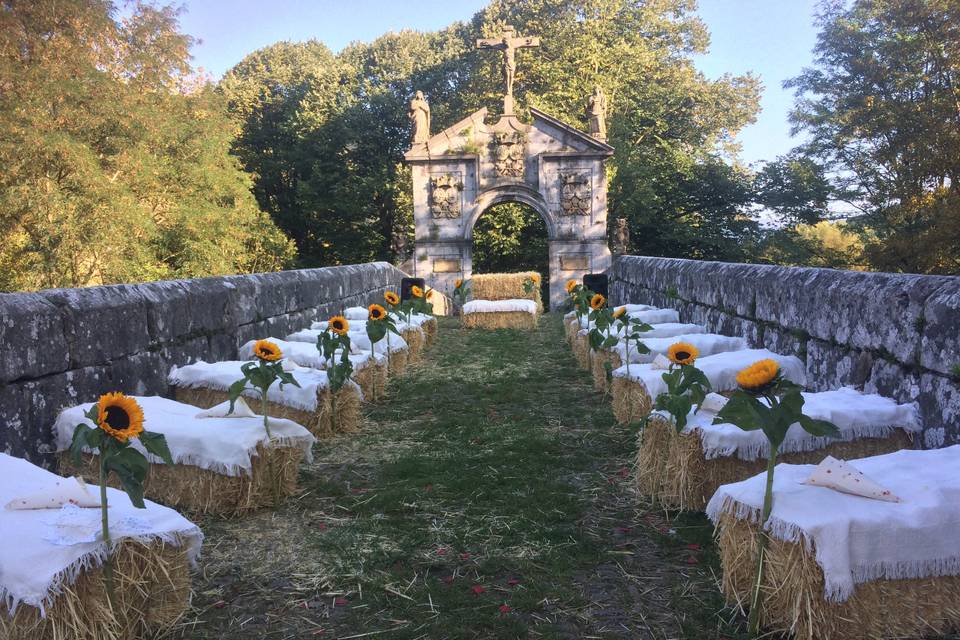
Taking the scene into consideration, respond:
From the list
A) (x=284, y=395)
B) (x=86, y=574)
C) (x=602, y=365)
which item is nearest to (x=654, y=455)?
(x=284, y=395)

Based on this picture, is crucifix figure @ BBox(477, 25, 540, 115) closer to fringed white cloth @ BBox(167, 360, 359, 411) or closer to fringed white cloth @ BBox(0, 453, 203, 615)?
fringed white cloth @ BBox(167, 360, 359, 411)

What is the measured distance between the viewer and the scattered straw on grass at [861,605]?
214 cm

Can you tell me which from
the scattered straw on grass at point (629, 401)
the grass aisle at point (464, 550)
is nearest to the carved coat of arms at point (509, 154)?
the scattered straw on grass at point (629, 401)

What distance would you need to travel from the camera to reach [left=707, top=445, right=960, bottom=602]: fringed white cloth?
6.92 feet

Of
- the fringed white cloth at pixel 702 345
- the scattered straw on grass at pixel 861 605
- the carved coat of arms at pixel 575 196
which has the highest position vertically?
the carved coat of arms at pixel 575 196

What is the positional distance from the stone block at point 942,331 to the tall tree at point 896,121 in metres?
15.7

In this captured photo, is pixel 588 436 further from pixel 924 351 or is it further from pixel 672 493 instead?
pixel 924 351

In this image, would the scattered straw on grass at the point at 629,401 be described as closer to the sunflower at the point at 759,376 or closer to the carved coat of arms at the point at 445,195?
the sunflower at the point at 759,376

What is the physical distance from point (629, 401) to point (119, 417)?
150 inches

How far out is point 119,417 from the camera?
2.32m

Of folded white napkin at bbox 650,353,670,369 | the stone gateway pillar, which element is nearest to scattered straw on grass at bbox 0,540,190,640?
folded white napkin at bbox 650,353,670,369

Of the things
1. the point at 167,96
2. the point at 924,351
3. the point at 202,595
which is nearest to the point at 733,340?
the point at 924,351

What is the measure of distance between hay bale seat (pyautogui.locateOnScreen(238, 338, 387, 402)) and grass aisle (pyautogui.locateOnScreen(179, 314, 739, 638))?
3.05ft

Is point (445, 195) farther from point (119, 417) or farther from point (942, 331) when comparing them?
point (119, 417)
